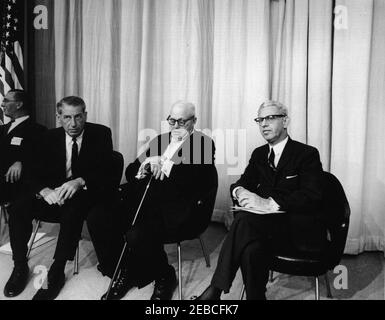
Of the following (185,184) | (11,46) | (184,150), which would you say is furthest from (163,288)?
(11,46)

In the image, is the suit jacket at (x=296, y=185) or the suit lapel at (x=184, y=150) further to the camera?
the suit lapel at (x=184, y=150)

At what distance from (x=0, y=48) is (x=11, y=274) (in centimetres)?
215

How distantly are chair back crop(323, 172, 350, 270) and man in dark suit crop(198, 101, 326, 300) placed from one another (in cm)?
6

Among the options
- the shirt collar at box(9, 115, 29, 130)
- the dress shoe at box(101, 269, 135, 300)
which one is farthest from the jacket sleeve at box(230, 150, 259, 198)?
the shirt collar at box(9, 115, 29, 130)

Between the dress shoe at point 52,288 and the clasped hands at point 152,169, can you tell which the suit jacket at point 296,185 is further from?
the dress shoe at point 52,288

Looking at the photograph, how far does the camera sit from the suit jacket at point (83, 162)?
270 centimetres

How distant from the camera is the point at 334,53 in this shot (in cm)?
297

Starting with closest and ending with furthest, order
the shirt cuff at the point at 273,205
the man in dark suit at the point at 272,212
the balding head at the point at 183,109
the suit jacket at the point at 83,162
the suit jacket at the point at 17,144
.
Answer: the man in dark suit at the point at 272,212
the shirt cuff at the point at 273,205
the balding head at the point at 183,109
the suit jacket at the point at 83,162
the suit jacket at the point at 17,144

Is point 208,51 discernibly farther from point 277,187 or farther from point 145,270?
point 145,270

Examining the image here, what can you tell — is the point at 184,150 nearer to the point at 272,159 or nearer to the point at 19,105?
the point at 272,159

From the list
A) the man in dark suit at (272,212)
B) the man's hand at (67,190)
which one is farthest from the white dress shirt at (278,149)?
the man's hand at (67,190)

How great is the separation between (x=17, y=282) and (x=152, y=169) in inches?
44.2

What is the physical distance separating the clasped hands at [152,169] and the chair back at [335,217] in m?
1.03

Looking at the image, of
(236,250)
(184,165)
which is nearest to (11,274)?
(184,165)
